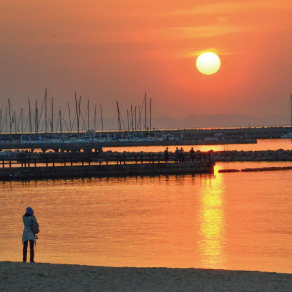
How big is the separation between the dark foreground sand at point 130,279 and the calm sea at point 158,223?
283 centimetres

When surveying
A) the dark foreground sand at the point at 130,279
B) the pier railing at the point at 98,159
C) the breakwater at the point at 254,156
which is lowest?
the dark foreground sand at the point at 130,279

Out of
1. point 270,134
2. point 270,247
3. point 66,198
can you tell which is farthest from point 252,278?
point 270,134

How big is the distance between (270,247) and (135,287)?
7.91 m

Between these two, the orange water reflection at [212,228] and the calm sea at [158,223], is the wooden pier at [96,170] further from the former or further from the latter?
the orange water reflection at [212,228]

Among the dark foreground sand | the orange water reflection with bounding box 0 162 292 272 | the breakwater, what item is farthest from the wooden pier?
the dark foreground sand

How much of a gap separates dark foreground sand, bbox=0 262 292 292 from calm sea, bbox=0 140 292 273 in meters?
2.83

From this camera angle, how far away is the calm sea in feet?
57.5

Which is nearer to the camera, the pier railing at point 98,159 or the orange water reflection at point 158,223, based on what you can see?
the orange water reflection at point 158,223

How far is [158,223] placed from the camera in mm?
23984

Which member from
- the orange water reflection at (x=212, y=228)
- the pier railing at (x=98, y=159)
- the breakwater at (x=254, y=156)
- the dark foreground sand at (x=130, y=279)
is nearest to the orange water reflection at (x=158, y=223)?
the orange water reflection at (x=212, y=228)

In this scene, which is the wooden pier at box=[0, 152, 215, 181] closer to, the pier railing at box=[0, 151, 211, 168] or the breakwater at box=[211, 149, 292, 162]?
the pier railing at box=[0, 151, 211, 168]

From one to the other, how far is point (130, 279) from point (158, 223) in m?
11.2

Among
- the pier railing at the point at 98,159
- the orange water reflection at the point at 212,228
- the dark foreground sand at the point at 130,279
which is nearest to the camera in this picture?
the dark foreground sand at the point at 130,279

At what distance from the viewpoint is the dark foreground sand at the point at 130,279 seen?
473 inches
